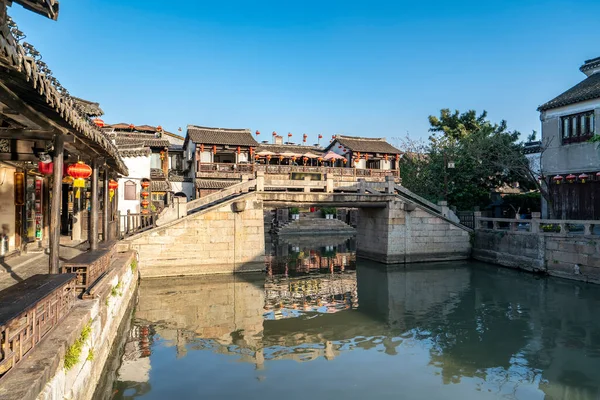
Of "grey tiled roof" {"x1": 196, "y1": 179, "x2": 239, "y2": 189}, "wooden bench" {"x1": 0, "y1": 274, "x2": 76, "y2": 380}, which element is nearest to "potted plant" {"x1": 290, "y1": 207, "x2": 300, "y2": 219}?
"grey tiled roof" {"x1": 196, "y1": 179, "x2": 239, "y2": 189}

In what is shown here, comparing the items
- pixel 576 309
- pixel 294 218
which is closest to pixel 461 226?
pixel 576 309

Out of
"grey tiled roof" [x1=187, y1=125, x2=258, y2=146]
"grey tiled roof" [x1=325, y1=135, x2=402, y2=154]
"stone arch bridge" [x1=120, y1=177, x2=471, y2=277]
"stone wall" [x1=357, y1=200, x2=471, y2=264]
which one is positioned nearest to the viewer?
"stone arch bridge" [x1=120, y1=177, x2=471, y2=277]

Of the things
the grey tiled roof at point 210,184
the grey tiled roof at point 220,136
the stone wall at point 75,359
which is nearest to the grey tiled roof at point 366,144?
the grey tiled roof at point 220,136

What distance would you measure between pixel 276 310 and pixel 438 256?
386 inches

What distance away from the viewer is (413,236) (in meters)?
17.8

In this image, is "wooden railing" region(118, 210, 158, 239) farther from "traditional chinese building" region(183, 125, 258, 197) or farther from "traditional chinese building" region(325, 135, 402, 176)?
"traditional chinese building" region(325, 135, 402, 176)

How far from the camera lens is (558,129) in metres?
18.1

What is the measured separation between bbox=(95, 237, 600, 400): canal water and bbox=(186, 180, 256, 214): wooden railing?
9.55 feet

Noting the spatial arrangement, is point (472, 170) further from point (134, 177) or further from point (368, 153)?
point (134, 177)

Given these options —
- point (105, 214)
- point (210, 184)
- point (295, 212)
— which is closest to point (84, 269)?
point (105, 214)

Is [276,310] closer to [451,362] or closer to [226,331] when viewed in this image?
[226,331]

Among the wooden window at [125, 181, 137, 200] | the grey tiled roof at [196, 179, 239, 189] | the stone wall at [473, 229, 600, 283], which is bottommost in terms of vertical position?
the stone wall at [473, 229, 600, 283]

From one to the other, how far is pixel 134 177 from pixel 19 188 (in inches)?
381

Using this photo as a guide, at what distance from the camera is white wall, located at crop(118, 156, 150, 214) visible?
63.9 feet
